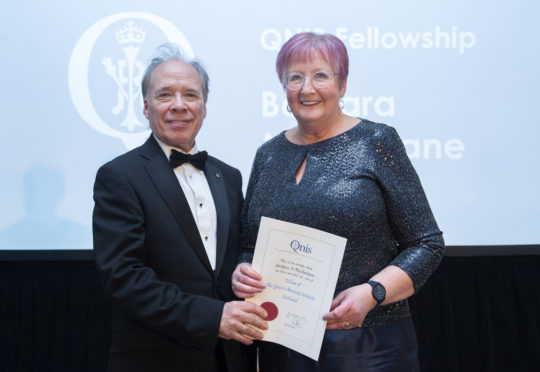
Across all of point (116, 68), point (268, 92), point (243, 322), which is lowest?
point (243, 322)

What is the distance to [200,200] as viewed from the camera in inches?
70.4

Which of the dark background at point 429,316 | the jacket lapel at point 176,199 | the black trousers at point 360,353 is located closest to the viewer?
the black trousers at point 360,353

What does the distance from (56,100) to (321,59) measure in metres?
2.10

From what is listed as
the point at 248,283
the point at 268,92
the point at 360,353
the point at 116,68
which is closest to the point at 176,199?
the point at 248,283

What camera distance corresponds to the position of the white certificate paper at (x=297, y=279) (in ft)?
4.71

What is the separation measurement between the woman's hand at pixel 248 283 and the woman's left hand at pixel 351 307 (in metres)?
0.23

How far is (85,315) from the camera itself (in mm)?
3316

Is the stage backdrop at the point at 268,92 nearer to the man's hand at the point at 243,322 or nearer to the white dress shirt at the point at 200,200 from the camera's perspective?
the white dress shirt at the point at 200,200

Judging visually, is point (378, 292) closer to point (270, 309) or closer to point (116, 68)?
point (270, 309)

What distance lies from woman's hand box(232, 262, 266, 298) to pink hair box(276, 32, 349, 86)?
27.6 inches

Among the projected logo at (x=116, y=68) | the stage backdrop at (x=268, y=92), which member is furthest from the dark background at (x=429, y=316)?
the projected logo at (x=116, y=68)

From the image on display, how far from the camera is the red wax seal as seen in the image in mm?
1526

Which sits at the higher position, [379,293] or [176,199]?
[176,199]

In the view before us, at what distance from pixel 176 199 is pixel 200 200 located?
12cm
